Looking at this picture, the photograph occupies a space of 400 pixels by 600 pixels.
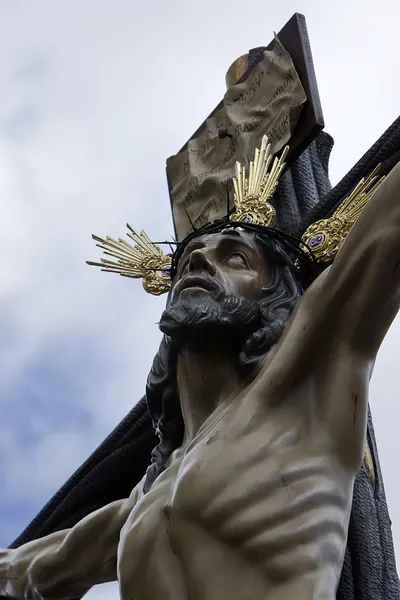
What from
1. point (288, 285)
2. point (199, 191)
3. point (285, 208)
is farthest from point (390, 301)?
point (199, 191)

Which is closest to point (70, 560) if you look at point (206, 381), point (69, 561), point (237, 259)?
point (69, 561)

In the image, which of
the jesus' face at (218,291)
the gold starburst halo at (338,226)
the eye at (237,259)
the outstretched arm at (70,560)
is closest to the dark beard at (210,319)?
the jesus' face at (218,291)

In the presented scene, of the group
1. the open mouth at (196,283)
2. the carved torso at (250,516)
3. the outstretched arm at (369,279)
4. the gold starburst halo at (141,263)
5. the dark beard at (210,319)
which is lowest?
the carved torso at (250,516)

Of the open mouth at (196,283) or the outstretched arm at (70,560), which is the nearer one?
the open mouth at (196,283)

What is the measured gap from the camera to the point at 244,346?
235 centimetres

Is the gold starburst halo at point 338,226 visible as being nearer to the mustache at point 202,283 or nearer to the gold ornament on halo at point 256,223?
the gold ornament on halo at point 256,223

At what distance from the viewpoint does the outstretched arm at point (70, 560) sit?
8.29 feet

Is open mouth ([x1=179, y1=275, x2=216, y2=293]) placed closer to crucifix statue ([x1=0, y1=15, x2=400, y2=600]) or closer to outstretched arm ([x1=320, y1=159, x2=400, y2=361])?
crucifix statue ([x1=0, y1=15, x2=400, y2=600])

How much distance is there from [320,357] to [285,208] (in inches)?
43.4

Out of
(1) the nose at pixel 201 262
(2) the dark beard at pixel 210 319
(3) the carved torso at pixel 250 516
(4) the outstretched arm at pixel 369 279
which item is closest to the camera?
(3) the carved torso at pixel 250 516

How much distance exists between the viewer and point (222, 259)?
2482 millimetres

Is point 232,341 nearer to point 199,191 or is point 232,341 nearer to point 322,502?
point 322,502

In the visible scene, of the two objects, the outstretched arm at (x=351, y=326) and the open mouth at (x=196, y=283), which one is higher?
the open mouth at (x=196, y=283)

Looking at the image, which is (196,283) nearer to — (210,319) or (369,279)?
(210,319)
